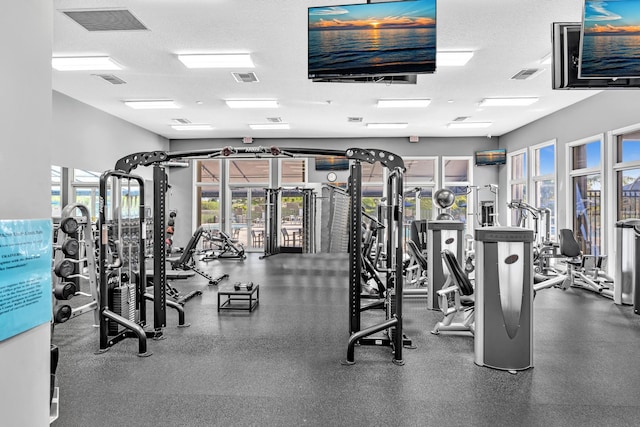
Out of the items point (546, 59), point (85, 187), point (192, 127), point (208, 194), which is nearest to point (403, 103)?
point (546, 59)

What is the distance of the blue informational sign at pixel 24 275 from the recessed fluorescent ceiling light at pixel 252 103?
628 centimetres

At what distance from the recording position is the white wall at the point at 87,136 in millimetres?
6855

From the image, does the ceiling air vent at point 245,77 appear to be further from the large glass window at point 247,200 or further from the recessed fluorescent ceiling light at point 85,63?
the large glass window at point 247,200

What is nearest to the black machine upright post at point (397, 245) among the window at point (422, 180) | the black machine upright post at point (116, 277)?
the black machine upright post at point (116, 277)

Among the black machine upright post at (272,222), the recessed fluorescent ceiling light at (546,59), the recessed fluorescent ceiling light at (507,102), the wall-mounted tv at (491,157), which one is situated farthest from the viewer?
the wall-mounted tv at (491,157)

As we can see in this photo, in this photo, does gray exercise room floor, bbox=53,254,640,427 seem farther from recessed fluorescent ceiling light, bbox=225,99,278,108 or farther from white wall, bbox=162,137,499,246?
white wall, bbox=162,137,499,246

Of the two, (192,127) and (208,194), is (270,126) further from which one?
Answer: (208,194)

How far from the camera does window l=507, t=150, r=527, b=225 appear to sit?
9569 mm

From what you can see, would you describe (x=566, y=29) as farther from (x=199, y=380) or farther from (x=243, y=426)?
(x=199, y=380)

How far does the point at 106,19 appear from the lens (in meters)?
4.12

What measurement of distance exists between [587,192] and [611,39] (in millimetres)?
5471

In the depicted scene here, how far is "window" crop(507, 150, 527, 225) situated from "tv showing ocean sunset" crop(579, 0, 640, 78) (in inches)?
284

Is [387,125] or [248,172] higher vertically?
[387,125]

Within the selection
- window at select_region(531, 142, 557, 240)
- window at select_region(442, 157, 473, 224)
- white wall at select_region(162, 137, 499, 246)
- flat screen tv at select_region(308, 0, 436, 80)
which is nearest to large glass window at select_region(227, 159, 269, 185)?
white wall at select_region(162, 137, 499, 246)
